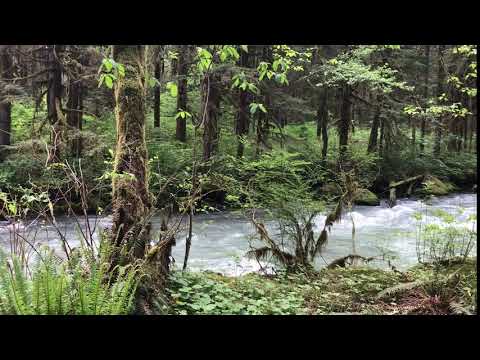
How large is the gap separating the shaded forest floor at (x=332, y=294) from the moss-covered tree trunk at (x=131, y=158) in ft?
2.70

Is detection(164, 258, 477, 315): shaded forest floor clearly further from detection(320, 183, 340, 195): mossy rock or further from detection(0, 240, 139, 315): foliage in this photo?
detection(320, 183, 340, 195): mossy rock

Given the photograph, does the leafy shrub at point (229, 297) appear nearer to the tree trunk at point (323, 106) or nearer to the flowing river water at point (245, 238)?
the flowing river water at point (245, 238)

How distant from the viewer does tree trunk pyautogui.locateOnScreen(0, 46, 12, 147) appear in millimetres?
14398

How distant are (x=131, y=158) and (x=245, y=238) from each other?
222 inches

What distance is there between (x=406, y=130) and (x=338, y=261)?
57.1ft

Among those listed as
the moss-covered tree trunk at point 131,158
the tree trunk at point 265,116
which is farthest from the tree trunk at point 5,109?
the moss-covered tree trunk at point 131,158

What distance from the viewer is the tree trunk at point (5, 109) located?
47.2 ft

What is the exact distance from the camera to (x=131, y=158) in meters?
4.51

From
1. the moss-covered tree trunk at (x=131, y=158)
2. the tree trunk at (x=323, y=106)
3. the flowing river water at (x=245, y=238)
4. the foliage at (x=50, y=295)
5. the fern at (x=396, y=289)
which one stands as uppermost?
the tree trunk at (x=323, y=106)

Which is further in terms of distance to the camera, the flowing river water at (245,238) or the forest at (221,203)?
the flowing river water at (245,238)

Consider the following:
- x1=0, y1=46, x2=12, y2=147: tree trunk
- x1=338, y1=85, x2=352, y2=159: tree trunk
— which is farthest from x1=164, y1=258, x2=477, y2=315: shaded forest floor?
x1=338, y1=85, x2=352, y2=159: tree trunk

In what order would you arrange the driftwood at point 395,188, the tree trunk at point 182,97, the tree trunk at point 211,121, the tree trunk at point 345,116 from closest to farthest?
the tree trunk at point 211,121, the tree trunk at point 182,97, the driftwood at point 395,188, the tree trunk at point 345,116
